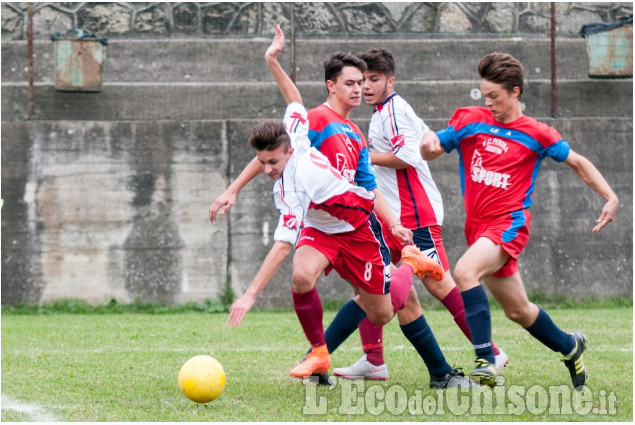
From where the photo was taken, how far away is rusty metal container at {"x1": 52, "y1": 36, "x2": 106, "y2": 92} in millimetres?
10828

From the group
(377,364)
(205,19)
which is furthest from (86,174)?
(377,364)

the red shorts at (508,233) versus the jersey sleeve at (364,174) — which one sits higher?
the jersey sleeve at (364,174)

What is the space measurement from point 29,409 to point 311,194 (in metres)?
1.82

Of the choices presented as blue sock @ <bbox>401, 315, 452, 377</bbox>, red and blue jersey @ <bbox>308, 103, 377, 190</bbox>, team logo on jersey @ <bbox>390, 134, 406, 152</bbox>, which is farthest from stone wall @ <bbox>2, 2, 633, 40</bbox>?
blue sock @ <bbox>401, 315, 452, 377</bbox>

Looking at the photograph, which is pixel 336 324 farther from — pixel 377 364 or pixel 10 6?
pixel 10 6

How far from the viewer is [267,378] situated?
217 inches

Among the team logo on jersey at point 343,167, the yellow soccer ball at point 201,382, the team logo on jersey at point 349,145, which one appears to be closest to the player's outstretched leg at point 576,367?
the team logo on jersey at point 343,167

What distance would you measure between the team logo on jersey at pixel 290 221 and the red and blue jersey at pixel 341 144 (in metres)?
0.72

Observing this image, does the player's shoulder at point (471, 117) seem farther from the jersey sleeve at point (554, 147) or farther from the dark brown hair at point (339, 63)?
the dark brown hair at point (339, 63)

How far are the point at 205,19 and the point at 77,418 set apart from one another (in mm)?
9102

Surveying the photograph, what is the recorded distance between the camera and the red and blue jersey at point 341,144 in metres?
5.30

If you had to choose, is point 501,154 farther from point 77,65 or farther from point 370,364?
point 77,65

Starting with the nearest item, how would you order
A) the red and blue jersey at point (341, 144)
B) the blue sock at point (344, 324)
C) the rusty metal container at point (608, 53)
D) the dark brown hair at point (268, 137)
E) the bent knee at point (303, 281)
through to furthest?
the dark brown hair at point (268, 137) < the bent knee at point (303, 281) < the red and blue jersey at point (341, 144) < the blue sock at point (344, 324) < the rusty metal container at point (608, 53)

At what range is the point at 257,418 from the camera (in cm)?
425
